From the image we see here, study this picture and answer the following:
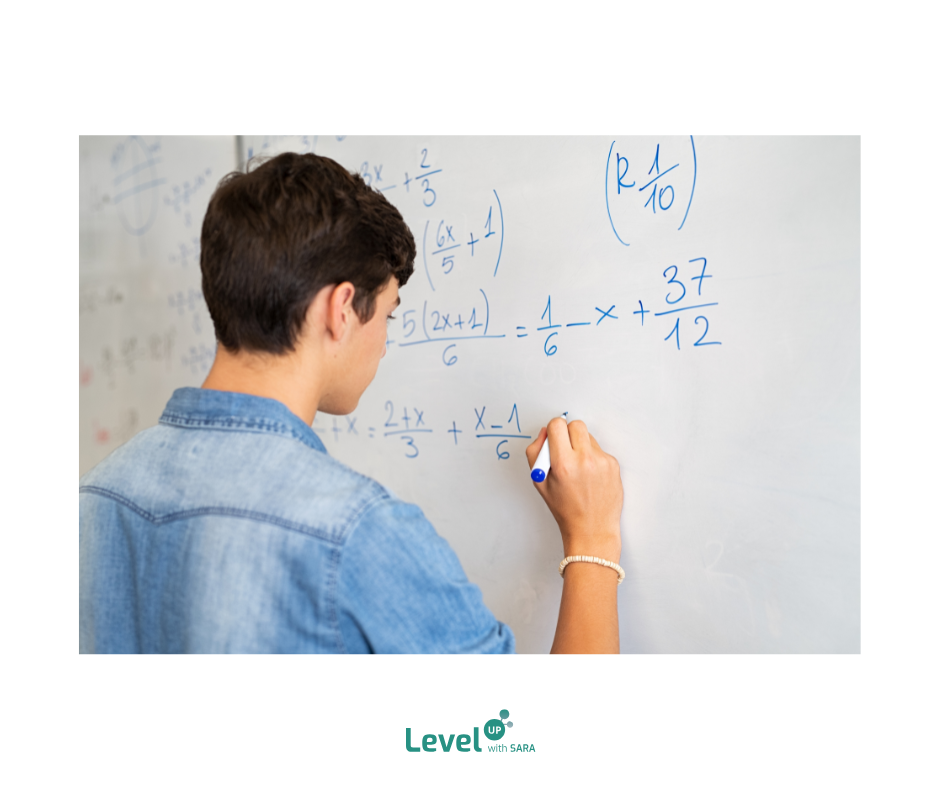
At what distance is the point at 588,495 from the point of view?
71 cm

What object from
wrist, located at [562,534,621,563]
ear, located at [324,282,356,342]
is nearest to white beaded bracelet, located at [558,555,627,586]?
wrist, located at [562,534,621,563]

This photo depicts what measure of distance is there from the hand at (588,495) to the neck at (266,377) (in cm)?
31

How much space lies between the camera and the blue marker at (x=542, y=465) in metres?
0.70

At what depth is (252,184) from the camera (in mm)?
601

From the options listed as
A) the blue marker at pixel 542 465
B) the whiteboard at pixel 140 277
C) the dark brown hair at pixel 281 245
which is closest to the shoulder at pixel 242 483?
the dark brown hair at pixel 281 245

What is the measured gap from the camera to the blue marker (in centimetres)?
70

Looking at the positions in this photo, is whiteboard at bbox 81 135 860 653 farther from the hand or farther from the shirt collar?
the shirt collar

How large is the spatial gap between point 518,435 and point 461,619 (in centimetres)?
31

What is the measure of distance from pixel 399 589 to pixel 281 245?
1.12ft

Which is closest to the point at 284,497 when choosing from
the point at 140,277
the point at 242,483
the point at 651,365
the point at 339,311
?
the point at 242,483

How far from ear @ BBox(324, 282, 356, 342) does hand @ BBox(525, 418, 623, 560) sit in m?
0.29
